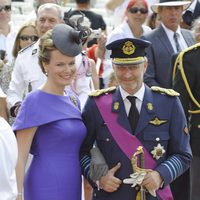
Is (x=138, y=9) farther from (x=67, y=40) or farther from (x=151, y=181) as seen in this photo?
(x=151, y=181)

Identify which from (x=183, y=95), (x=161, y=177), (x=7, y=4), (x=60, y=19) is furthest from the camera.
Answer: (x=7, y=4)

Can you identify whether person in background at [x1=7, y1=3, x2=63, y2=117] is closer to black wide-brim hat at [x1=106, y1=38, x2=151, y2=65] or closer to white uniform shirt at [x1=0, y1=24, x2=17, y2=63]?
black wide-brim hat at [x1=106, y1=38, x2=151, y2=65]

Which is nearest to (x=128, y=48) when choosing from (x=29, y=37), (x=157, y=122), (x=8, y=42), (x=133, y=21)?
(x=157, y=122)

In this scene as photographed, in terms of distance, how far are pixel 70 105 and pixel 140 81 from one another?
1.77 feet

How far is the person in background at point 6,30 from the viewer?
33.4ft

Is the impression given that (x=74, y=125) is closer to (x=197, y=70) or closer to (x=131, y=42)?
(x=131, y=42)

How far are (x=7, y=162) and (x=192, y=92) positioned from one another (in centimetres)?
273

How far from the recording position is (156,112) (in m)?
5.62

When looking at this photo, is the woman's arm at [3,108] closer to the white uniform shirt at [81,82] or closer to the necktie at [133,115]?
the necktie at [133,115]

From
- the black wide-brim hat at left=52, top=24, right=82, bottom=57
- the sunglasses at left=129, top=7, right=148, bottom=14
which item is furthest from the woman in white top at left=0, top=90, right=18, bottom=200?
the sunglasses at left=129, top=7, right=148, bottom=14

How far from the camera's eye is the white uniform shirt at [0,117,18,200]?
4.56 metres

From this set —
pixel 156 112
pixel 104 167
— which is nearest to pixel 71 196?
pixel 104 167

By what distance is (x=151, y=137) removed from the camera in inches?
219

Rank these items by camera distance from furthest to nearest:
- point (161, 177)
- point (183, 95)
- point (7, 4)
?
point (7, 4), point (183, 95), point (161, 177)
